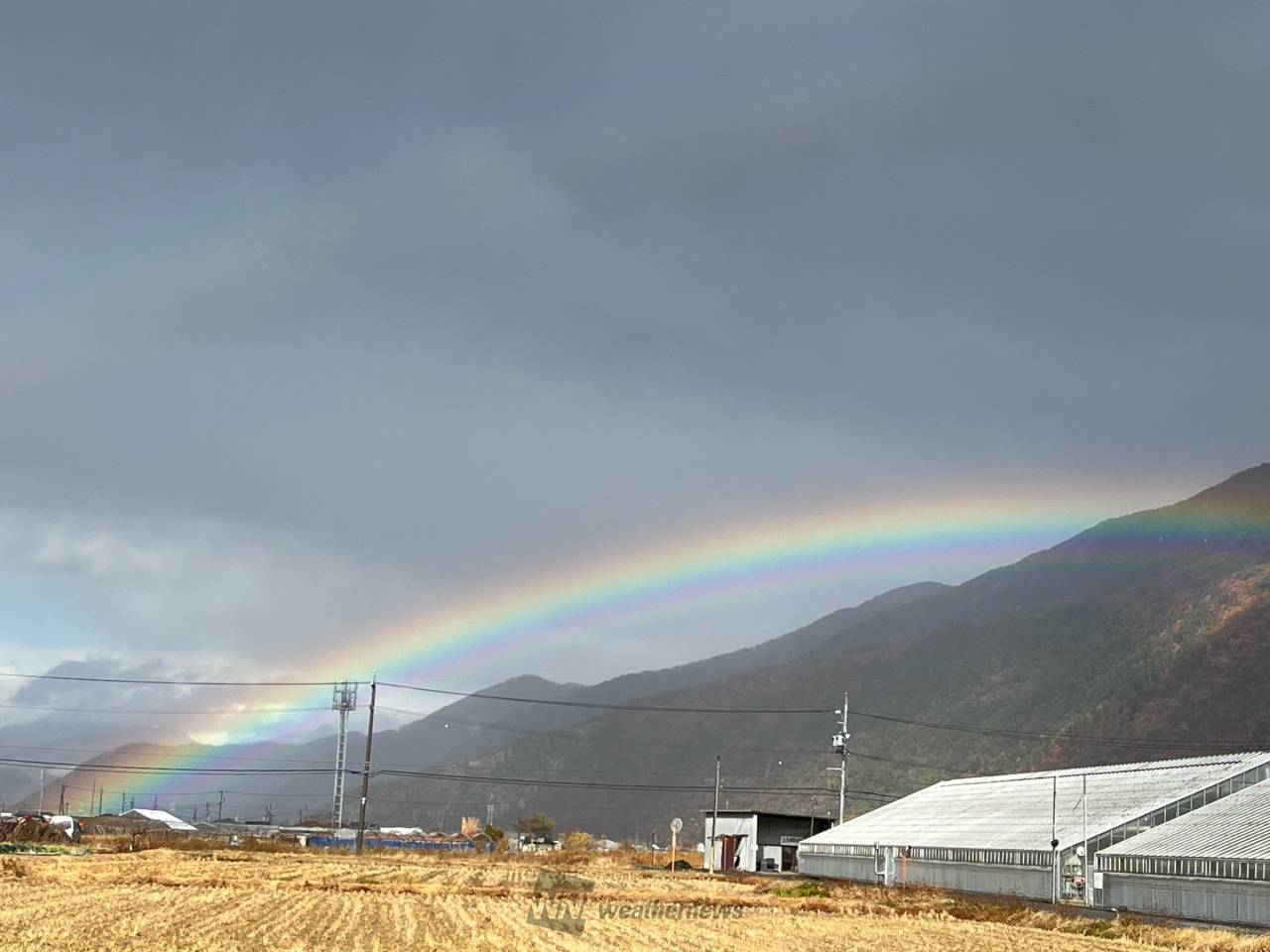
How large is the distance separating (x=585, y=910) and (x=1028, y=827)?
44259 millimetres

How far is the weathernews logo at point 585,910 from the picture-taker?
46031mm

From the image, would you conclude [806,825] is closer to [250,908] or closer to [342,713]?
[342,713]

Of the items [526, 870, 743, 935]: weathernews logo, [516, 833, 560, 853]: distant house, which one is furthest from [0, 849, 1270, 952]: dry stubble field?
[516, 833, 560, 853]: distant house

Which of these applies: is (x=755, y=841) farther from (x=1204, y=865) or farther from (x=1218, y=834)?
(x=1204, y=865)

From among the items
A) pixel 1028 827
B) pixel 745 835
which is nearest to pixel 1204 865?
pixel 1028 827

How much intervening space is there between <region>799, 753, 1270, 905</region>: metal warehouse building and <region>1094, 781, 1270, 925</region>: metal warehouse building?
2609 millimetres

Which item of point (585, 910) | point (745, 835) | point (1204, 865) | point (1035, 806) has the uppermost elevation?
point (1035, 806)

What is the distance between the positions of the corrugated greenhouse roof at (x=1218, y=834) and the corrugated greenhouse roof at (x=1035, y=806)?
395 cm

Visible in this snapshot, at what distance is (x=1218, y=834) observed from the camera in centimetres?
6475

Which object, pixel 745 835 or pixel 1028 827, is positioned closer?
pixel 1028 827

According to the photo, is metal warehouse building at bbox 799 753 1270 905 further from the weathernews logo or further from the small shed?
the weathernews logo

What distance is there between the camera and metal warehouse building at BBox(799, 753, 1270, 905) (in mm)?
76562

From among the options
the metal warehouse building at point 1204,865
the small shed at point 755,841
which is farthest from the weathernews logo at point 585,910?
the small shed at point 755,841

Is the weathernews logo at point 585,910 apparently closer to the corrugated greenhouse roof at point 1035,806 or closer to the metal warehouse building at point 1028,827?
the metal warehouse building at point 1028,827
